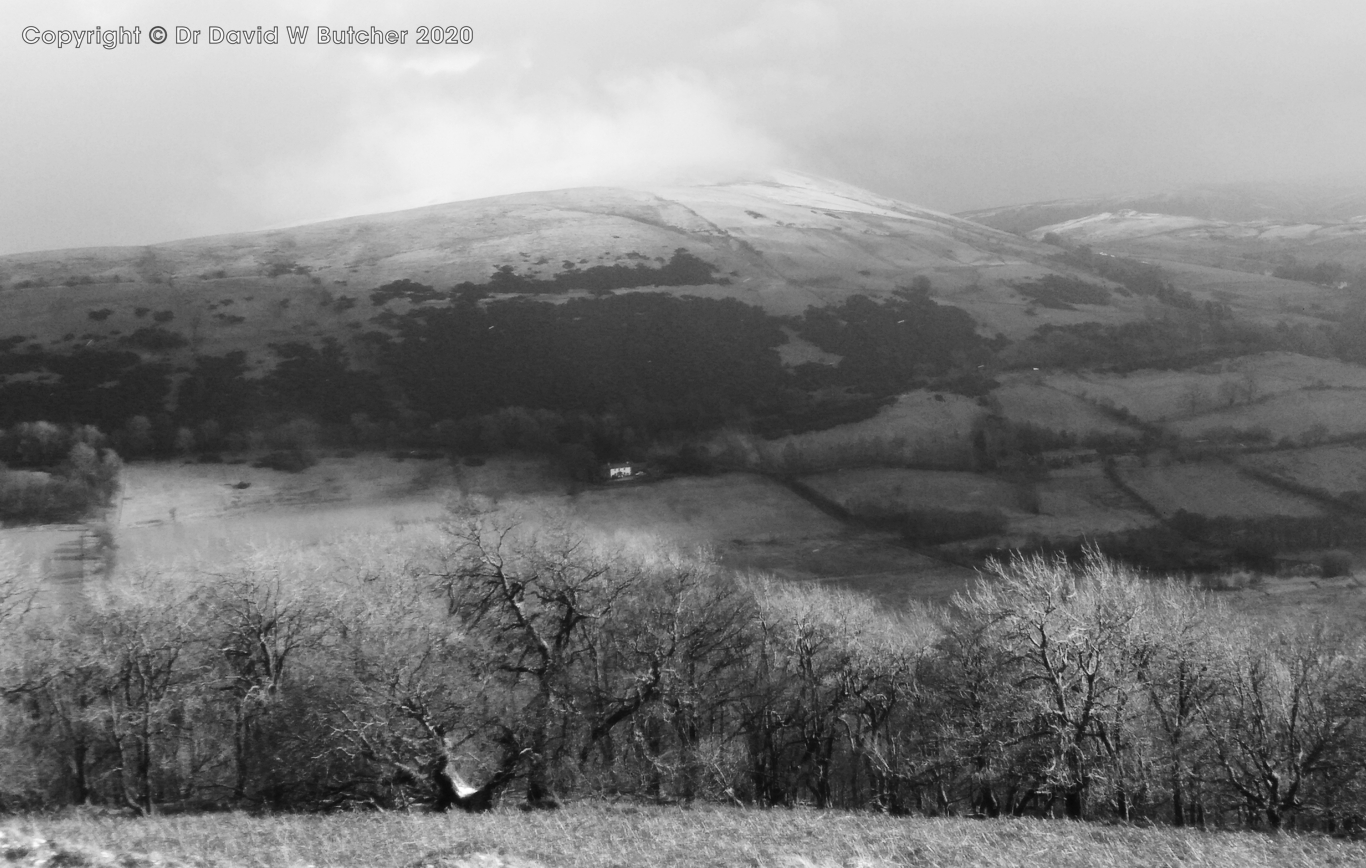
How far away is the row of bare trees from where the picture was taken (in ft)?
108

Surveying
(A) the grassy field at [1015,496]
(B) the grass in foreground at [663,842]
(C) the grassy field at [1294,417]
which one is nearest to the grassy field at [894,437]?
(A) the grassy field at [1015,496]

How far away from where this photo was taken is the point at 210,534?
79.4m

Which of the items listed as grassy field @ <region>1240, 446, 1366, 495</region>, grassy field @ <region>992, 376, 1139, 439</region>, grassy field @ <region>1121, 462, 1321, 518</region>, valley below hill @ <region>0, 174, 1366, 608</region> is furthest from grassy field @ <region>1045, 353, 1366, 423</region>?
grassy field @ <region>1121, 462, 1321, 518</region>

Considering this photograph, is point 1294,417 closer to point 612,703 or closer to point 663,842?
point 612,703

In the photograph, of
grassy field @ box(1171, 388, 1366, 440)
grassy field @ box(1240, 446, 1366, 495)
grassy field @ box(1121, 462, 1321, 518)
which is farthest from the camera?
grassy field @ box(1171, 388, 1366, 440)

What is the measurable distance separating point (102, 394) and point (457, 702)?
103 metres

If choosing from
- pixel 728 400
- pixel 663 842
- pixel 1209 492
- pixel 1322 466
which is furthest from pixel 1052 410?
pixel 663 842

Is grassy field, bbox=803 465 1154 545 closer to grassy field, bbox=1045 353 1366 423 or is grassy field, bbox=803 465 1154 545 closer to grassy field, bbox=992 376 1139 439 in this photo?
grassy field, bbox=992 376 1139 439

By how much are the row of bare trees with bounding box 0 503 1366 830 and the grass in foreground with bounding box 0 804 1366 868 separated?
6.37m

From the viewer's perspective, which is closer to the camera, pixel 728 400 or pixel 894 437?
pixel 894 437

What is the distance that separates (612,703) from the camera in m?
38.1

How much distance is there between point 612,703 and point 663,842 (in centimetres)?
1636

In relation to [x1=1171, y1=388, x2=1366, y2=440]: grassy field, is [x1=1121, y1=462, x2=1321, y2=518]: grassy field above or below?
below

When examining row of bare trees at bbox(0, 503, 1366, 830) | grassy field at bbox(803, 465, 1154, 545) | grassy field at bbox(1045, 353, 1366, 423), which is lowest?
grassy field at bbox(803, 465, 1154, 545)
